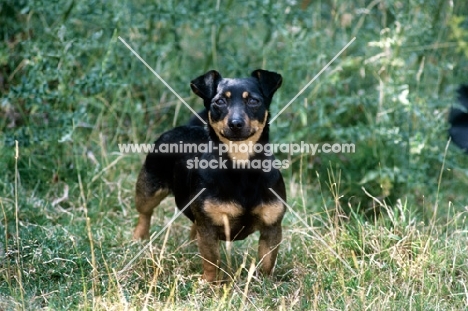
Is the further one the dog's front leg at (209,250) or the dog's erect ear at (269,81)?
the dog's erect ear at (269,81)

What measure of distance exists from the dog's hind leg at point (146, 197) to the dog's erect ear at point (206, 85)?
104 cm

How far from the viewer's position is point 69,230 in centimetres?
536

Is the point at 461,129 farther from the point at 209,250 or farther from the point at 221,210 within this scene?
the point at 209,250

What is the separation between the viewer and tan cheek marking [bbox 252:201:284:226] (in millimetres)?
4423

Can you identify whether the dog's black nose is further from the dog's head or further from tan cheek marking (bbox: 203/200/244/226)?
tan cheek marking (bbox: 203/200/244/226)

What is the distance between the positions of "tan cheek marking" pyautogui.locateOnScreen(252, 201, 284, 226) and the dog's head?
1.42 feet

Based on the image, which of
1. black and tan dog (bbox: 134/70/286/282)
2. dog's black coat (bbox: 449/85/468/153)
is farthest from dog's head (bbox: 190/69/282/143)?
dog's black coat (bbox: 449/85/468/153)

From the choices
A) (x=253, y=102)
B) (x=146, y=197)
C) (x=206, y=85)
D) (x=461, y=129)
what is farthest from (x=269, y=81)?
(x=146, y=197)

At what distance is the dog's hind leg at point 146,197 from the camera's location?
538cm

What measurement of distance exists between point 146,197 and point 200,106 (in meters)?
2.21

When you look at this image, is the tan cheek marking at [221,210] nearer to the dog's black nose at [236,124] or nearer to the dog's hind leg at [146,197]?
the dog's black nose at [236,124]

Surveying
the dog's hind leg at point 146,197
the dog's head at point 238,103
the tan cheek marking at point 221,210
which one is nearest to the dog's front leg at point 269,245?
the tan cheek marking at point 221,210

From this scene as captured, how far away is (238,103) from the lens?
4430mm

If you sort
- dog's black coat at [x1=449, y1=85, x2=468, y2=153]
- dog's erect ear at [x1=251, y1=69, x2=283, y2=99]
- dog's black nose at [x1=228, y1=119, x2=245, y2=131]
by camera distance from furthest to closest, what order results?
dog's erect ear at [x1=251, y1=69, x2=283, y2=99] < dog's black coat at [x1=449, y1=85, x2=468, y2=153] < dog's black nose at [x1=228, y1=119, x2=245, y2=131]
